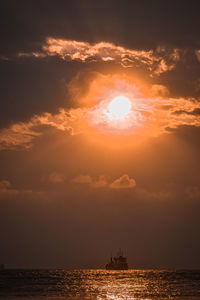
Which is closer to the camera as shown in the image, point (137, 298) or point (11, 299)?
point (11, 299)

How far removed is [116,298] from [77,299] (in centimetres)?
756

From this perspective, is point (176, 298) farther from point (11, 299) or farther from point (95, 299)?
point (11, 299)

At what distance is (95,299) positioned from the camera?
69.8 metres

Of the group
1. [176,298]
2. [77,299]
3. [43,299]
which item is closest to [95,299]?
[77,299]

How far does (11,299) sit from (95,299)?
13869mm

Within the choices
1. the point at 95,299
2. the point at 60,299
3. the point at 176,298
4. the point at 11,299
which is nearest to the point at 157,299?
the point at 176,298

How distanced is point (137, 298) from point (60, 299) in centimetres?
1339

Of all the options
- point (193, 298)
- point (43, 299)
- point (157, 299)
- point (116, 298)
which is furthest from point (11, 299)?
Result: point (193, 298)

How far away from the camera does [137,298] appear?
71.3m

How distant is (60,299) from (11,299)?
7.85m

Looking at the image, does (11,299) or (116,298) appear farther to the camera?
(116,298)

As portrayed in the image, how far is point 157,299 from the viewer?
2712 inches

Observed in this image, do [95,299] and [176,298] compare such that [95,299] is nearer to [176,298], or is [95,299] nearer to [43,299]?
[43,299]

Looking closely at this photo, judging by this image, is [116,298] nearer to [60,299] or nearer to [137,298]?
[137,298]
